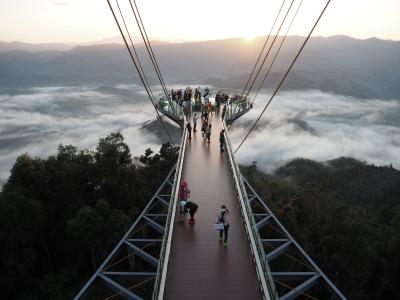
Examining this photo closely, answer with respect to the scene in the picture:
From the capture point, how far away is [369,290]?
41.4 m

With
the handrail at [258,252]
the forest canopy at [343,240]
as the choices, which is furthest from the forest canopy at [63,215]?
the handrail at [258,252]

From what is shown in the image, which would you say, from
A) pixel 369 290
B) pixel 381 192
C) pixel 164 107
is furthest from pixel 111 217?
pixel 381 192

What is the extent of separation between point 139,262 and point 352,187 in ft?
253

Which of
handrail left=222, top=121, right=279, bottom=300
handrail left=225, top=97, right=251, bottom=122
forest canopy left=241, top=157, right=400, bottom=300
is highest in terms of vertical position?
handrail left=225, top=97, right=251, bottom=122

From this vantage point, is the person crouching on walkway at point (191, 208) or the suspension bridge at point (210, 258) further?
the person crouching on walkway at point (191, 208)

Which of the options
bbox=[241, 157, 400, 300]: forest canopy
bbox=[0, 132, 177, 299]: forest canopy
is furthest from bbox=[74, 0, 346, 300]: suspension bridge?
bbox=[241, 157, 400, 300]: forest canopy

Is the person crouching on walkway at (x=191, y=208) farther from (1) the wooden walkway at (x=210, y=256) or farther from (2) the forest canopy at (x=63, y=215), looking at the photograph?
(2) the forest canopy at (x=63, y=215)

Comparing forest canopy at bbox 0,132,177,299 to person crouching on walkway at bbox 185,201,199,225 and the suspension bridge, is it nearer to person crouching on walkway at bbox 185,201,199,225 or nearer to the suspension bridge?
Answer: the suspension bridge

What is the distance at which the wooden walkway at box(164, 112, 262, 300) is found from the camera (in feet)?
36.1

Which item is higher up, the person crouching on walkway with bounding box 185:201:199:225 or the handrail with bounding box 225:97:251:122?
the handrail with bounding box 225:97:251:122

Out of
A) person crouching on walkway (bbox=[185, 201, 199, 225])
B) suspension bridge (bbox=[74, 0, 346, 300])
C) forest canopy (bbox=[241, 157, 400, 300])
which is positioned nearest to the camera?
suspension bridge (bbox=[74, 0, 346, 300])

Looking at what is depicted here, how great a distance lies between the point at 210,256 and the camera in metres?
12.6

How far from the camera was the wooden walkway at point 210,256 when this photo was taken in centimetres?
1099

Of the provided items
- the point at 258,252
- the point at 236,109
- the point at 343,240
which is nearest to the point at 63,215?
the point at 236,109
